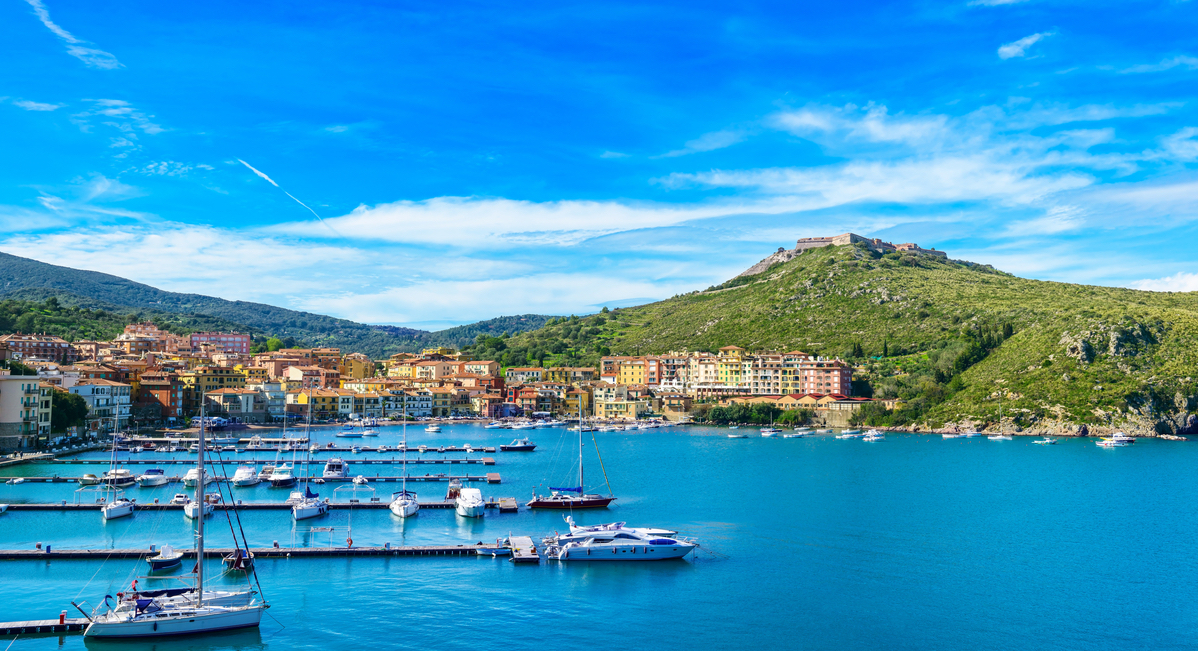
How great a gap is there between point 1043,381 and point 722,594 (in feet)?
237

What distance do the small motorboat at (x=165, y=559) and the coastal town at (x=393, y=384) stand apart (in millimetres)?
42378

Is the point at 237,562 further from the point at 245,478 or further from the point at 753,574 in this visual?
the point at 245,478

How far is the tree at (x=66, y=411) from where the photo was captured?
5881 centimetres

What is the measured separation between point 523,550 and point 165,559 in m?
11.1

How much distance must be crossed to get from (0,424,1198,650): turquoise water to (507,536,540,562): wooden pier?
24.1 inches

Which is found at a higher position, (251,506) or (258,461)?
(258,461)

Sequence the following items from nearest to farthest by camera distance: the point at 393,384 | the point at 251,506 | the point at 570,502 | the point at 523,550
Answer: the point at 523,550
the point at 251,506
the point at 570,502
the point at 393,384

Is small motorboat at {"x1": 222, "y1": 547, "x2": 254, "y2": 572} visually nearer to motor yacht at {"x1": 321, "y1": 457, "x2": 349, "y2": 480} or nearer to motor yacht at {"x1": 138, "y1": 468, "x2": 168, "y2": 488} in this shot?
motor yacht at {"x1": 138, "y1": 468, "x2": 168, "y2": 488}

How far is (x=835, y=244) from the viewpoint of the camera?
516 feet

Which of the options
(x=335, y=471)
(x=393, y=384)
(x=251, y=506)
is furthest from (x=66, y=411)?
(x=393, y=384)

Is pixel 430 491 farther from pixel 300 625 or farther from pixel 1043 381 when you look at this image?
pixel 1043 381

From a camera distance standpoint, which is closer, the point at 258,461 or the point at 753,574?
the point at 753,574

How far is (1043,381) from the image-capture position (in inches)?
3297

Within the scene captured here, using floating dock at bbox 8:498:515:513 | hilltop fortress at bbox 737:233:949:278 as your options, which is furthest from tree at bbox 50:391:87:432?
hilltop fortress at bbox 737:233:949:278
